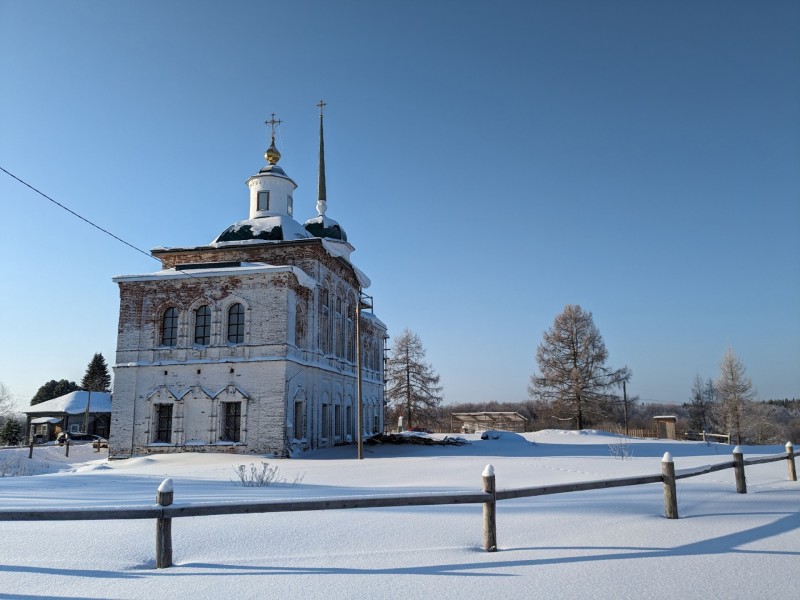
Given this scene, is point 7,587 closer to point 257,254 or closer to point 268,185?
point 257,254

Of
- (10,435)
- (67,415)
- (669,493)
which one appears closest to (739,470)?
(669,493)

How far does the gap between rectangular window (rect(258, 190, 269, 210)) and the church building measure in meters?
3.78

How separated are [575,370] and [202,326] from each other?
30613 millimetres

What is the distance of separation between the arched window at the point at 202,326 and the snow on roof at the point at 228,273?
1.56 m

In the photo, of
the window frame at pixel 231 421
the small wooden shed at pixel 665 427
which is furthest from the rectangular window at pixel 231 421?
the small wooden shed at pixel 665 427

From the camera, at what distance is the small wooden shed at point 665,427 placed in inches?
1668

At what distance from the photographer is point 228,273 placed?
25266 millimetres

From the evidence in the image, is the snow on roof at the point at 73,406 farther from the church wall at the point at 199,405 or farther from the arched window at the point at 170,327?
the arched window at the point at 170,327

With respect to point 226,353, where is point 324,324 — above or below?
above

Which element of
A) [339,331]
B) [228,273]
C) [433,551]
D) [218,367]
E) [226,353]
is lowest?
[433,551]

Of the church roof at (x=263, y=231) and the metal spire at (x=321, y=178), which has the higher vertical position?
the metal spire at (x=321, y=178)

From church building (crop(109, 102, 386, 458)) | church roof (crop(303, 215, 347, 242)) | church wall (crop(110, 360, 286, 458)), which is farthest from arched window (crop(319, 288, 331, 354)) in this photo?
church roof (crop(303, 215, 347, 242))

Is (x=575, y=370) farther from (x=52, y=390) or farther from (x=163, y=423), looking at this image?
(x=52, y=390)

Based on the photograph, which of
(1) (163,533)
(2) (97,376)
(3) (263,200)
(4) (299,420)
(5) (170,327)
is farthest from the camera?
(2) (97,376)
